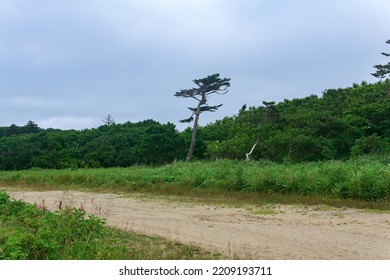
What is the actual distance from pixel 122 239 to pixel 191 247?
3.75ft

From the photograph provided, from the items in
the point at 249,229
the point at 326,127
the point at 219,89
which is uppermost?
the point at 219,89

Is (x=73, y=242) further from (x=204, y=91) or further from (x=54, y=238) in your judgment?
(x=204, y=91)

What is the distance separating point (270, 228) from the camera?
8023mm

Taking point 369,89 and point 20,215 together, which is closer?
point 20,215

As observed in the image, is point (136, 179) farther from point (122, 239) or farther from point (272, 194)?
point (122, 239)

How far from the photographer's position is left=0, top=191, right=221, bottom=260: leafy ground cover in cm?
442

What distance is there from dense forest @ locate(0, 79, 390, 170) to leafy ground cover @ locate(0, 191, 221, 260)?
17117mm

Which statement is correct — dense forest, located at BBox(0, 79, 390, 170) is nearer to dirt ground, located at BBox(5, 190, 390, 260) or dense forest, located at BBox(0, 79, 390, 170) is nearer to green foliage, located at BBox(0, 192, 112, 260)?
dirt ground, located at BBox(5, 190, 390, 260)

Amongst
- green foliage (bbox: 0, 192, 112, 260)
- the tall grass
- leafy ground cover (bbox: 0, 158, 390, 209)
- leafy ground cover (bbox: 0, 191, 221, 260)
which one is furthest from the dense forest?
green foliage (bbox: 0, 192, 112, 260)

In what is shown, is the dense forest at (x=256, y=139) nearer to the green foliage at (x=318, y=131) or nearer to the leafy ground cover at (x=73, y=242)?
the green foliage at (x=318, y=131)

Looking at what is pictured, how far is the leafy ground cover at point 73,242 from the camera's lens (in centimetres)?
442

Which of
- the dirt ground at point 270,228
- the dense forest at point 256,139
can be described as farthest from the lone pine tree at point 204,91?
the dirt ground at point 270,228

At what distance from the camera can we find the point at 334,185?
12.8m

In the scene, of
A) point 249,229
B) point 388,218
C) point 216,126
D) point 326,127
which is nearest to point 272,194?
point 388,218
